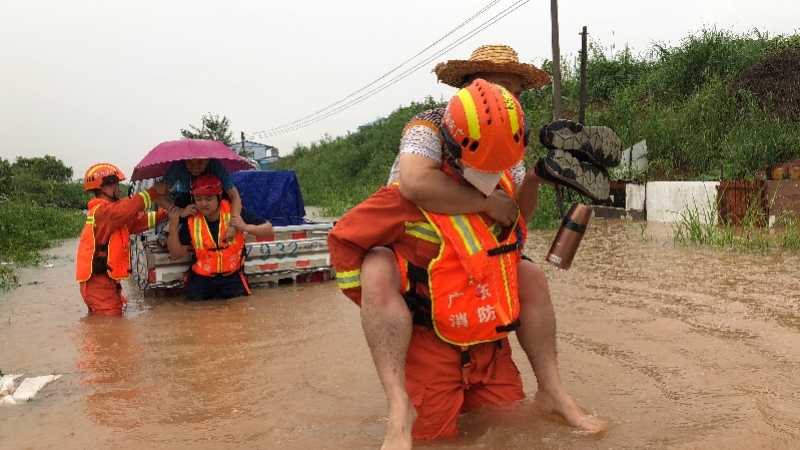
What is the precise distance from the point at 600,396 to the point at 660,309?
1913 millimetres

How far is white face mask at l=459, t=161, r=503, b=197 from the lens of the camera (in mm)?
2432

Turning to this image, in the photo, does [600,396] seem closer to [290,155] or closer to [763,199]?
[763,199]

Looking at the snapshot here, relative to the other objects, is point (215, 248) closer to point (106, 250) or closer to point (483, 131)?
point (106, 250)

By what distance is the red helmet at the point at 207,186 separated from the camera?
640 centimetres

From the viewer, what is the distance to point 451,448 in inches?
99.6

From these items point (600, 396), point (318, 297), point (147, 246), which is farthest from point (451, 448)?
point (147, 246)

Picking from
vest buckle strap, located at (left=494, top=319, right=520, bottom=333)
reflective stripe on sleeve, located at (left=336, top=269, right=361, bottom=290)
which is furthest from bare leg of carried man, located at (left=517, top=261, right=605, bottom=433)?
reflective stripe on sleeve, located at (left=336, top=269, right=361, bottom=290)

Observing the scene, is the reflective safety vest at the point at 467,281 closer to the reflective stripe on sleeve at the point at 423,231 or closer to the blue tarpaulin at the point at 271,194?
the reflective stripe on sleeve at the point at 423,231

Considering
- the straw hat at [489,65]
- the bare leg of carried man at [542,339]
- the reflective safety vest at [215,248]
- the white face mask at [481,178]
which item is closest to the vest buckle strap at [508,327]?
the bare leg of carried man at [542,339]

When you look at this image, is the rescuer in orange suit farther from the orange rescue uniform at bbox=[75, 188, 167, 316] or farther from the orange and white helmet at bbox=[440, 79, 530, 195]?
the orange rescue uniform at bbox=[75, 188, 167, 316]

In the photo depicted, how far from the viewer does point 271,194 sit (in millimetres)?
8594

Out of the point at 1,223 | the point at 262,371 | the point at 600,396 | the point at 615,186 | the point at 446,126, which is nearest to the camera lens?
the point at 446,126

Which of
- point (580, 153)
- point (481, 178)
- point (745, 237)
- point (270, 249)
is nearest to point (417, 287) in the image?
point (481, 178)

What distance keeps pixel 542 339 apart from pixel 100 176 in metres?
4.71
